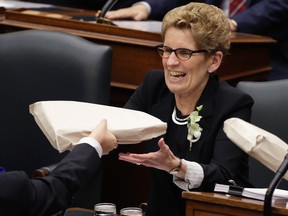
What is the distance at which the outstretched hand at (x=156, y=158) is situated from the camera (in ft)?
8.34

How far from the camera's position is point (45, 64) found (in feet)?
11.5

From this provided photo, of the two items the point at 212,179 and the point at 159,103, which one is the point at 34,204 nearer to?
the point at 212,179

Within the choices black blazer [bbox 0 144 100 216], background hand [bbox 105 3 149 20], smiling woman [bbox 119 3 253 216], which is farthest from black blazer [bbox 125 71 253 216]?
background hand [bbox 105 3 149 20]

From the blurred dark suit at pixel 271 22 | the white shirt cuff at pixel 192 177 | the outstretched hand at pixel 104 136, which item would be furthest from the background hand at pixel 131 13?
the outstretched hand at pixel 104 136

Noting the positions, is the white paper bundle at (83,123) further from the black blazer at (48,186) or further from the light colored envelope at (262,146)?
the light colored envelope at (262,146)

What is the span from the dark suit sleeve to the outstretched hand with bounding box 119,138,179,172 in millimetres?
2383

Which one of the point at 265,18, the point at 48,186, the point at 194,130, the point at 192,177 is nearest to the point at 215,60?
the point at 194,130

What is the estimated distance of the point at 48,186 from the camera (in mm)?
2172

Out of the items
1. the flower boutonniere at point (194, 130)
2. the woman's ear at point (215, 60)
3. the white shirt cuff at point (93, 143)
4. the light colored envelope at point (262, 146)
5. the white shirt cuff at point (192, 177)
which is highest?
the woman's ear at point (215, 60)

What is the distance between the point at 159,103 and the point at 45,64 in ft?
2.14

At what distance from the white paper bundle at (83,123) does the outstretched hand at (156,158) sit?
0.07m

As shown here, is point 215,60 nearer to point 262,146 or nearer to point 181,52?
point 181,52

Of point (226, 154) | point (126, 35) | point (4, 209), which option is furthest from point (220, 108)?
point (4, 209)

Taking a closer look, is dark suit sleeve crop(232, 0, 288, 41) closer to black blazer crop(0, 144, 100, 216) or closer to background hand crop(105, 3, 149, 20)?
background hand crop(105, 3, 149, 20)
